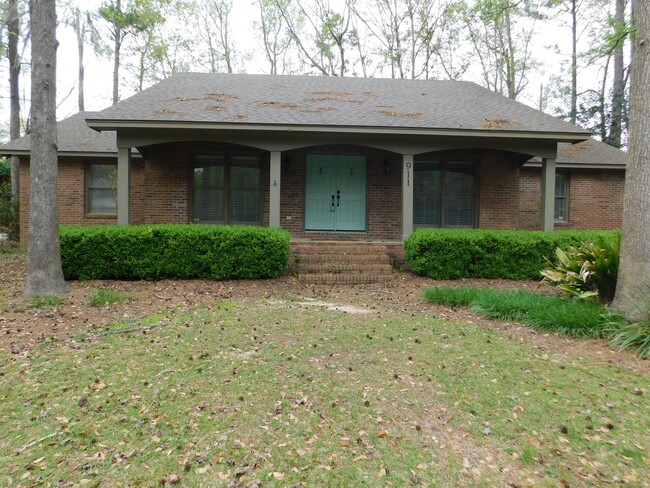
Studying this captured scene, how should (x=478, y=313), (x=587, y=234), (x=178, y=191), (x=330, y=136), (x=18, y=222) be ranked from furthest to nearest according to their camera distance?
(x=18, y=222) → (x=178, y=191) → (x=330, y=136) → (x=587, y=234) → (x=478, y=313)

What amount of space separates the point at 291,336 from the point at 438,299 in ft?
9.13

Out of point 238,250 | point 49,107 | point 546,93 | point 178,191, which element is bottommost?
point 238,250

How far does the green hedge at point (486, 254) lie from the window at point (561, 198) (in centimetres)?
466

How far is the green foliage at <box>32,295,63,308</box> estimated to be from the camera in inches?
241

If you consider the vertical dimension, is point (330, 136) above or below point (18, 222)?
above

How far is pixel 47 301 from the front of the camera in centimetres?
621

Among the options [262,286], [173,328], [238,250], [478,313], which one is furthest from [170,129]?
[478,313]

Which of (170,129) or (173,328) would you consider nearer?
(173,328)

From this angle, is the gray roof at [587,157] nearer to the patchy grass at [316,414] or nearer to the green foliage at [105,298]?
the patchy grass at [316,414]

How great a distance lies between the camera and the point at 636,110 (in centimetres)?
519

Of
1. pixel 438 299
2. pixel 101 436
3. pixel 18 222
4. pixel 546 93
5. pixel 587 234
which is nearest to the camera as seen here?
pixel 101 436

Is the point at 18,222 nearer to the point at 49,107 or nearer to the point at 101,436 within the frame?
the point at 49,107

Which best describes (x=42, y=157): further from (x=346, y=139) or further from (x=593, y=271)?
(x=593, y=271)

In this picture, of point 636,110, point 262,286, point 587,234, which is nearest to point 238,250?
point 262,286
